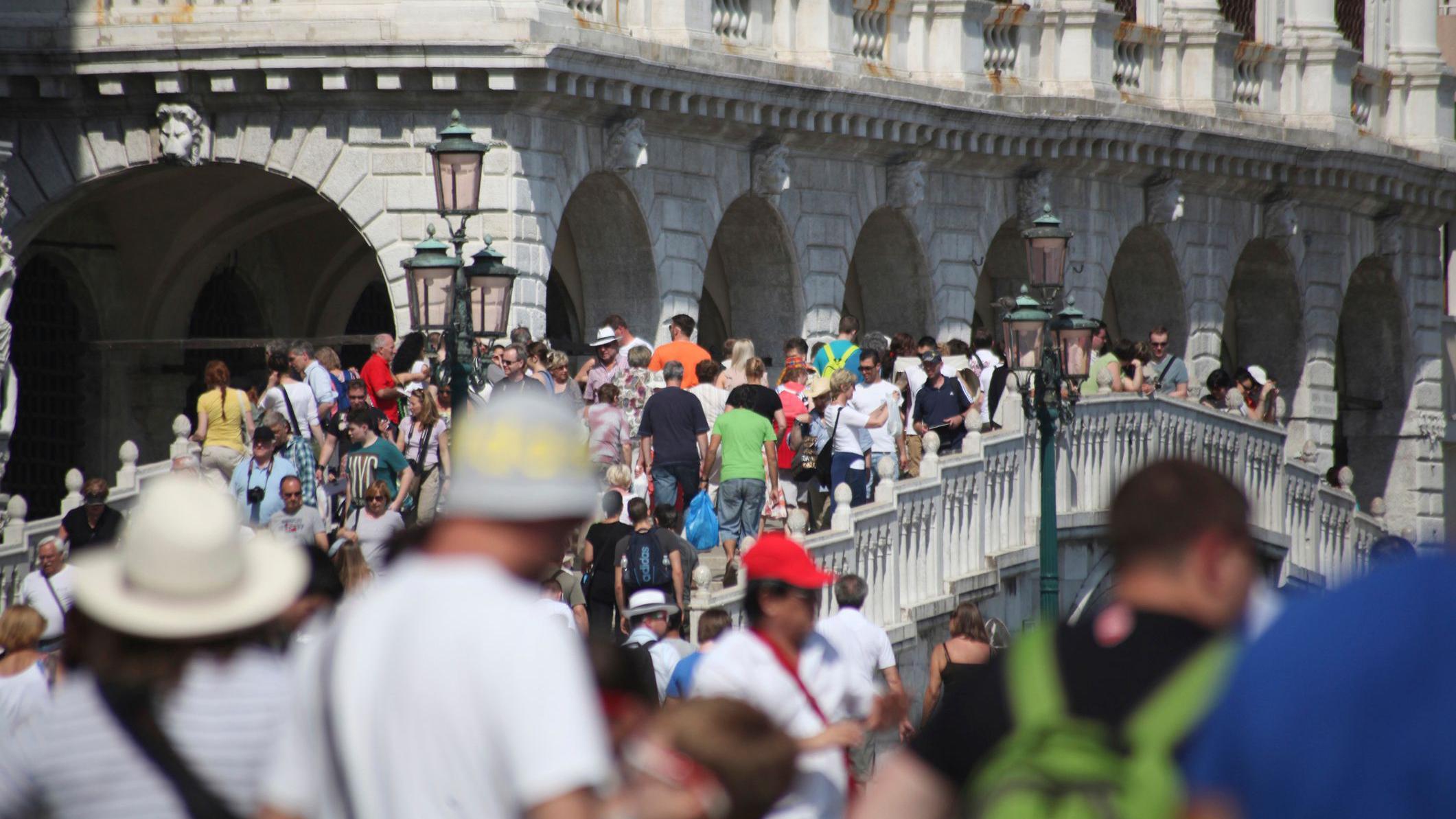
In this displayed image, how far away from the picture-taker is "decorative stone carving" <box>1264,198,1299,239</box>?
106ft

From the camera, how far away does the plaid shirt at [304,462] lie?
16859mm

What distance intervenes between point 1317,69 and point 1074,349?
50.8ft

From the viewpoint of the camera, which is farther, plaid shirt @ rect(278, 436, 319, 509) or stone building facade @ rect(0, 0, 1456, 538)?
stone building facade @ rect(0, 0, 1456, 538)

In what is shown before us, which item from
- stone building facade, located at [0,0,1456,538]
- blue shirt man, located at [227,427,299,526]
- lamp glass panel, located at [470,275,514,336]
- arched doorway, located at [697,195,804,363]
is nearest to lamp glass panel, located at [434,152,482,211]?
lamp glass panel, located at [470,275,514,336]

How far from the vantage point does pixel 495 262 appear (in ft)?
51.6

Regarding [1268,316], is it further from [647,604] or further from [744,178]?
[647,604]

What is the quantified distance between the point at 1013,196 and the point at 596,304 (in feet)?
22.7

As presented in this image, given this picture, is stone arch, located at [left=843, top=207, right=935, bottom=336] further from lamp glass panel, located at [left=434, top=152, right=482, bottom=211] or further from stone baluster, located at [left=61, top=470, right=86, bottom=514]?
lamp glass panel, located at [left=434, top=152, right=482, bottom=211]

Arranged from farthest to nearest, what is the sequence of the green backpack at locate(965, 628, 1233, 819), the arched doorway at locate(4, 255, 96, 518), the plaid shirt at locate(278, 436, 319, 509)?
1. the arched doorway at locate(4, 255, 96, 518)
2. the plaid shirt at locate(278, 436, 319, 509)
3. the green backpack at locate(965, 628, 1233, 819)

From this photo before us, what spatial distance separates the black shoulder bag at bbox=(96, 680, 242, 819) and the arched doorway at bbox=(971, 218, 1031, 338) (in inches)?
1042

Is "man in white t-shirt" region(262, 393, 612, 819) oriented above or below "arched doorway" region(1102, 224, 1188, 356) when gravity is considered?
above

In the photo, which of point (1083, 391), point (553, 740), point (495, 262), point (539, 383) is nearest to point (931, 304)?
point (1083, 391)

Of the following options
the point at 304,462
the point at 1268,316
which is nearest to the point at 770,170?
the point at 304,462

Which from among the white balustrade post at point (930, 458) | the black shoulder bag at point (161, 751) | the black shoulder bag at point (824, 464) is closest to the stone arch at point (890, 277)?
the black shoulder bag at point (824, 464)
